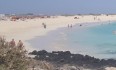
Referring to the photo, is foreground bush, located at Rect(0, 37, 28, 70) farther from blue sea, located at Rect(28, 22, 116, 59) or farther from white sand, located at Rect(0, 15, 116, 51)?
white sand, located at Rect(0, 15, 116, 51)

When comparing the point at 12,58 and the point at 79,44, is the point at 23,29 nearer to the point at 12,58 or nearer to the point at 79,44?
the point at 79,44

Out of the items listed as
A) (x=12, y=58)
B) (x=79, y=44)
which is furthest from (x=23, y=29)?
(x=12, y=58)

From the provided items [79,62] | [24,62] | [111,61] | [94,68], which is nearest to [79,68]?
[94,68]

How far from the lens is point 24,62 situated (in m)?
8.37

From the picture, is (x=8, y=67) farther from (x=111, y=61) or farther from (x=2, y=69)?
(x=111, y=61)

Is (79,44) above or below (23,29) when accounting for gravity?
above

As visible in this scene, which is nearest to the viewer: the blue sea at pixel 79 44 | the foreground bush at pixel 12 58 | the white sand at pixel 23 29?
the foreground bush at pixel 12 58

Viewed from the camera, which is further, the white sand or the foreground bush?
the white sand

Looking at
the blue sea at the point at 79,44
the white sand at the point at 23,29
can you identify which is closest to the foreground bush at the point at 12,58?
the blue sea at the point at 79,44

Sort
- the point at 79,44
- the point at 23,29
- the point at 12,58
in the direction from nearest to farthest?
the point at 12,58, the point at 79,44, the point at 23,29

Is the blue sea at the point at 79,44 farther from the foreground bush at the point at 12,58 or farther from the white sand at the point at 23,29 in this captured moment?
the foreground bush at the point at 12,58

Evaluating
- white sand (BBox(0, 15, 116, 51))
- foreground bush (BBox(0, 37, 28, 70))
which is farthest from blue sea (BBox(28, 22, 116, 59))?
foreground bush (BBox(0, 37, 28, 70))

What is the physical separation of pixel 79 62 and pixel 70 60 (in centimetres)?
58

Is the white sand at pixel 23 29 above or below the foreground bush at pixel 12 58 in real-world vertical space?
below
